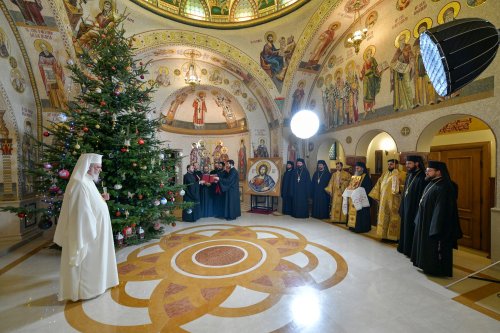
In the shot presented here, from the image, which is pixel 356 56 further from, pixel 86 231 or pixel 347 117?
pixel 86 231

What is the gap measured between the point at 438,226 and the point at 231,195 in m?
5.97

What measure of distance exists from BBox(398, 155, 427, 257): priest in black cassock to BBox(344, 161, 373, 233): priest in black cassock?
63.2 inches

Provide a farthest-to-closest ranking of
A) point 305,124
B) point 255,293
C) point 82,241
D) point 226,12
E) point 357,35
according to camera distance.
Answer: point 305,124, point 226,12, point 357,35, point 255,293, point 82,241

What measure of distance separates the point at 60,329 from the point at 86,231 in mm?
1105

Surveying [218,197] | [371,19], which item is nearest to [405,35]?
[371,19]

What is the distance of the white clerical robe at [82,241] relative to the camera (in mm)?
2879

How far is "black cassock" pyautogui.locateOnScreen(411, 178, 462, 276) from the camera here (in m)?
3.70

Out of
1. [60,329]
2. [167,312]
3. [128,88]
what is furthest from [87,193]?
[128,88]

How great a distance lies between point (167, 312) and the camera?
2826mm

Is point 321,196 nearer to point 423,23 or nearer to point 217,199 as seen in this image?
point 217,199

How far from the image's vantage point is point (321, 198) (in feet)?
27.4

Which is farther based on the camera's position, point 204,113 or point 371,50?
point 204,113

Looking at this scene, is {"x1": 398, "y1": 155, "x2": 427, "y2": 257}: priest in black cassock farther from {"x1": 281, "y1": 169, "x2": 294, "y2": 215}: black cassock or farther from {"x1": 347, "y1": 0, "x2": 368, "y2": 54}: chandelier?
{"x1": 281, "y1": 169, "x2": 294, "y2": 215}: black cassock

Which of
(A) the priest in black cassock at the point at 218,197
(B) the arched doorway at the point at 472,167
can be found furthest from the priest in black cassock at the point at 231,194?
(B) the arched doorway at the point at 472,167
